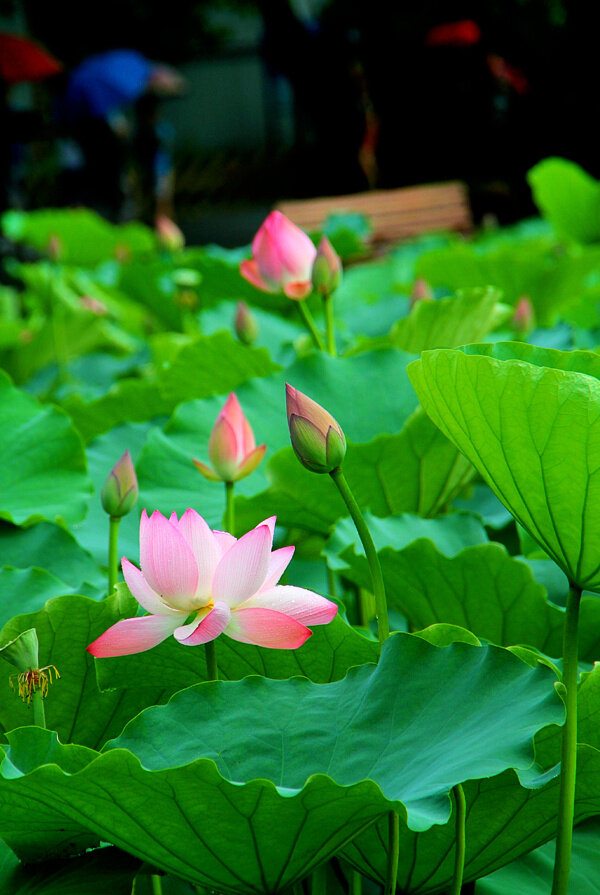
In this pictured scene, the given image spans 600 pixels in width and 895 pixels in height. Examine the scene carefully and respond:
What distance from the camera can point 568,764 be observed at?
484 mm

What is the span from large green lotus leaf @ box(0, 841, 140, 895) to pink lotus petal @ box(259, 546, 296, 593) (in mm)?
152

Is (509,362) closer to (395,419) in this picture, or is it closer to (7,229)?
(395,419)

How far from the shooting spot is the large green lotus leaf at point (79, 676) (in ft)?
1.96

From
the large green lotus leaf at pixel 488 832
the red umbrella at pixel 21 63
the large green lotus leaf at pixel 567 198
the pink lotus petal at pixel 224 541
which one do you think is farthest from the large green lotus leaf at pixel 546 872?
the red umbrella at pixel 21 63

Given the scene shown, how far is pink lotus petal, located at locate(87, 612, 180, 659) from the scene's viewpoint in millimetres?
514

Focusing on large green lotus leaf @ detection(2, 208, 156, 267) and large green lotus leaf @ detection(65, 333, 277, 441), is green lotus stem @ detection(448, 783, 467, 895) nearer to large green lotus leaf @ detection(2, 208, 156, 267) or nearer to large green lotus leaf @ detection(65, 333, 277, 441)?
large green lotus leaf @ detection(65, 333, 277, 441)

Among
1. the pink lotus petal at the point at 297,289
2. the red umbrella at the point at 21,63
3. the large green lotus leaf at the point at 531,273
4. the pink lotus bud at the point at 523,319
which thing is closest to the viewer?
the pink lotus petal at the point at 297,289

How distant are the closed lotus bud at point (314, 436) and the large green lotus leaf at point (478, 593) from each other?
115 millimetres

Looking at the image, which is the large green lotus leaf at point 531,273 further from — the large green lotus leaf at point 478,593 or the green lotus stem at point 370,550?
the green lotus stem at point 370,550

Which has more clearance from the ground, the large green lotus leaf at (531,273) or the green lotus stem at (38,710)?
the green lotus stem at (38,710)

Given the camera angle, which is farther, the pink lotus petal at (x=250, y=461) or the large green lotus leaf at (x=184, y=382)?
the large green lotus leaf at (x=184, y=382)

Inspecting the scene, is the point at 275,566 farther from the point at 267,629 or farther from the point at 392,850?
the point at 392,850

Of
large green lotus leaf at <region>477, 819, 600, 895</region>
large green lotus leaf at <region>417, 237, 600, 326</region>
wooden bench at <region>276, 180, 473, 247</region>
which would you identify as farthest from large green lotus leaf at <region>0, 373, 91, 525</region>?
wooden bench at <region>276, 180, 473, 247</region>

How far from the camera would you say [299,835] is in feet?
1.50
